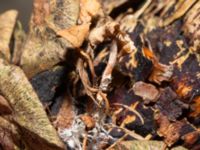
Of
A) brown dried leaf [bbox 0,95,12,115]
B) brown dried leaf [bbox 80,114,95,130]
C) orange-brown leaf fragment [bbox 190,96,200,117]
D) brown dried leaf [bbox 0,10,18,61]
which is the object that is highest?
brown dried leaf [bbox 0,10,18,61]

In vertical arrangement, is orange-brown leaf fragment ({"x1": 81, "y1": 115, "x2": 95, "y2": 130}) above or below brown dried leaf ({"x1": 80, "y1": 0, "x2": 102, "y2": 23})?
below

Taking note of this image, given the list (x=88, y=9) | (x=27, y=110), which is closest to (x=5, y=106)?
(x=27, y=110)

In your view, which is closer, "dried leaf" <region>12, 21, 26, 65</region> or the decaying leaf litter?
the decaying leaf litter

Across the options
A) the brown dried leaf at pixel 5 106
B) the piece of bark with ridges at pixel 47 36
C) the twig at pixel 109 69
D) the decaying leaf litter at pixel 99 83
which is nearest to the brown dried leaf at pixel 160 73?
the decaying leaf litter at pixel 99 83

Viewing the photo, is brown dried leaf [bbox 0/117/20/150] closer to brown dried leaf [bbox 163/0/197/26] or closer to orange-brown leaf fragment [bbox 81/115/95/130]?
orange-brown leaf fragment [bbox 81/115/95/130]

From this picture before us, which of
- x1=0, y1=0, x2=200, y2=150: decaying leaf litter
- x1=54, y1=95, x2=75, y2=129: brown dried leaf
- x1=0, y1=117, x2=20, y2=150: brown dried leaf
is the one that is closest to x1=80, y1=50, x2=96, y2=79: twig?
x1=0, y1=0, x2=200, y2=150: decaying leaf litter

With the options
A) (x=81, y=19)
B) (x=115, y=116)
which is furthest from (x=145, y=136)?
(x=81, y=19)

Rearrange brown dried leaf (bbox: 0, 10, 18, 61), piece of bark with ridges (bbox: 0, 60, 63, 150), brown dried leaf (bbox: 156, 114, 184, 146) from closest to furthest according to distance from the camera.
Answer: piece of bark with ridges (bbox: 0, 60, 63, 150)
brown dried leaf (bbox: 156, 114, 184, 146)
brown dried leaf (bbox: 0, 10, 18, 61)

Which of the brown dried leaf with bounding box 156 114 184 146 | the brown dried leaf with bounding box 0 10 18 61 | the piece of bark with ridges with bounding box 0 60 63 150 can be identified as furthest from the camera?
the brown dried leaf with bounding box 0 10 18 61

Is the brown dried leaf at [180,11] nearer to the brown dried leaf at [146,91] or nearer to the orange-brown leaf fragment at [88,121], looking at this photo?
the brown dried leaf at [146,91]
